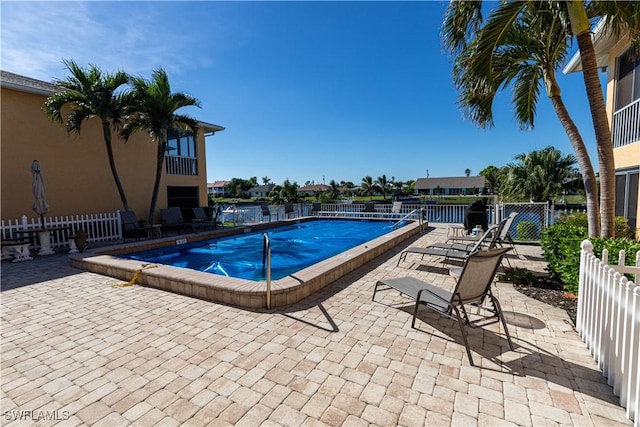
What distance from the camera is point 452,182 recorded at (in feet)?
233

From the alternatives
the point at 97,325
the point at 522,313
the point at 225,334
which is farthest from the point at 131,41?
the point at 522,313

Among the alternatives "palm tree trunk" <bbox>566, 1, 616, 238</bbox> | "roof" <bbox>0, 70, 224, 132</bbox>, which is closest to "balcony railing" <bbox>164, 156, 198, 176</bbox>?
"roof" <bbox>0, 70, 224, 132</bbox>

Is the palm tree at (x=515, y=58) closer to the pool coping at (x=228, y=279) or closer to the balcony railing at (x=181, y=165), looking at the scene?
the pool coping at (x=228, y=279)

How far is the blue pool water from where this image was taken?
828 cm

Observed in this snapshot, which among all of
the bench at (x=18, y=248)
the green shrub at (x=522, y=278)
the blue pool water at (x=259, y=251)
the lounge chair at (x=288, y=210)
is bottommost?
the blue pool water at (x=259, y=251)

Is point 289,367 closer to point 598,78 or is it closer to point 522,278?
point 522,278

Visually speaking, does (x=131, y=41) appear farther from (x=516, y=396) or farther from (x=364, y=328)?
(x=516, y=396)

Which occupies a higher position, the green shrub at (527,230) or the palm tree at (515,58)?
the palm tree at (515,58)

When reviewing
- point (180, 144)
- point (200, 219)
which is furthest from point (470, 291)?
point (180, 144)

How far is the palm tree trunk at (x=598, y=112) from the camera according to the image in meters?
4.43

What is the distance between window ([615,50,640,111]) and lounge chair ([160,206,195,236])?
1493cm

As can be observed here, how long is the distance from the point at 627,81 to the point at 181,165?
58.0 ft

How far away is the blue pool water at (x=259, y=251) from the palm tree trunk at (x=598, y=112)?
6589 millimetres

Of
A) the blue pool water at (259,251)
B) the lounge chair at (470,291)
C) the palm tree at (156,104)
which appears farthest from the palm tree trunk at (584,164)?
the palm tree at (156,104)
